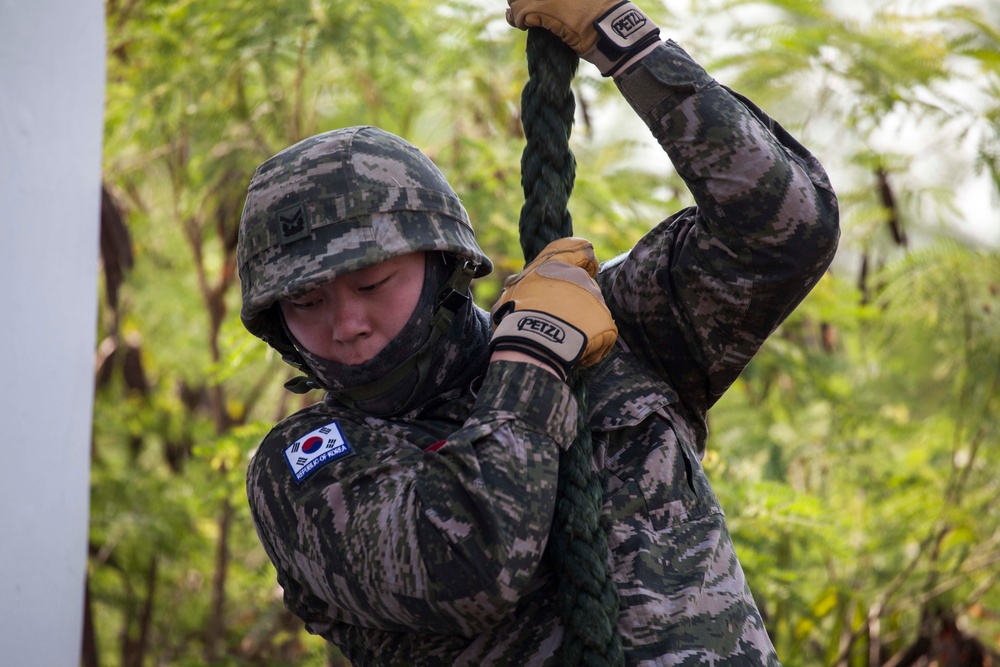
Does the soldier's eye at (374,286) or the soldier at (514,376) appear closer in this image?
the soldier at (514,376)

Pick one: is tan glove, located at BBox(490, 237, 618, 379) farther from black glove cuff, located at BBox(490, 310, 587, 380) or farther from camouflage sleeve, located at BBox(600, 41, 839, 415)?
camouflage sleeve, located at BBox(600, 41, 839, 415)

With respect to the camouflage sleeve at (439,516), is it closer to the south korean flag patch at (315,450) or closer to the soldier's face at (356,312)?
the south korean flag patch at (315,450)

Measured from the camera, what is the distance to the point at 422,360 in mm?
2154

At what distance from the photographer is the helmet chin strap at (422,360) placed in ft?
6.97

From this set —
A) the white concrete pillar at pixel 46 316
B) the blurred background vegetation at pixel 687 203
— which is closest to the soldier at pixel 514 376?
the white concrete pillar at pixel 46 316

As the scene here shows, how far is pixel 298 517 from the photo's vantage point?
1917 millimetres

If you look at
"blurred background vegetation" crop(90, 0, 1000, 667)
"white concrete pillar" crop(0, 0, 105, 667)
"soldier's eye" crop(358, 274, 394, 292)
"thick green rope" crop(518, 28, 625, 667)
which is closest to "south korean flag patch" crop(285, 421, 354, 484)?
"soldier's eye" crop(358, 274, 394, 292)

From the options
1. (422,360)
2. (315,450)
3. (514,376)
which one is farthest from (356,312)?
(514,376)

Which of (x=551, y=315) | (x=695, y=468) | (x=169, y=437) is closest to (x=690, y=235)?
(x=551, y=315)

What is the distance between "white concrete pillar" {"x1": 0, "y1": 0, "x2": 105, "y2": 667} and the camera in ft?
8.07

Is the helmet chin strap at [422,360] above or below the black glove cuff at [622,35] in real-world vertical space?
below

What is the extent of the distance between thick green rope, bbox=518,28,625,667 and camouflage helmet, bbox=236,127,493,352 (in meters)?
0.24

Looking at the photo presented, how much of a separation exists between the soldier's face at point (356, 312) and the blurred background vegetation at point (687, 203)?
2.54 m

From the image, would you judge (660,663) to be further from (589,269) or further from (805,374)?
(805,374)
